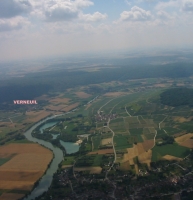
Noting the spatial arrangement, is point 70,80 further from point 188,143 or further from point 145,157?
point 145,157

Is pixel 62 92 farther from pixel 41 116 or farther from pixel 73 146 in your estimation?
pixel 73 146

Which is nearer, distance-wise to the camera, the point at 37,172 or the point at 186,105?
the point at 37,172

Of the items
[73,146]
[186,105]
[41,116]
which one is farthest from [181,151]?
[41,116]

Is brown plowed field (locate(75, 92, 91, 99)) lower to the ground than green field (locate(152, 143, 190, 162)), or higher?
lower

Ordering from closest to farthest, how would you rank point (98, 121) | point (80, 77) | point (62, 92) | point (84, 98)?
1. point (98, 121)
2. point (84, 98)
3. point (62, 92)
4. point (80, 77)

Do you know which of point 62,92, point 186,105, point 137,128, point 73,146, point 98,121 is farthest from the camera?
point 62,92

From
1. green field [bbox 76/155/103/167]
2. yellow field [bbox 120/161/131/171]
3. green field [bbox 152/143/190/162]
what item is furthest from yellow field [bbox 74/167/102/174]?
green field [bbox 152/143/190/162]

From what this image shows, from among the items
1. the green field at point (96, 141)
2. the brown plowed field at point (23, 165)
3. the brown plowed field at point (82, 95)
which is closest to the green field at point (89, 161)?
the green field at point (96, 141)

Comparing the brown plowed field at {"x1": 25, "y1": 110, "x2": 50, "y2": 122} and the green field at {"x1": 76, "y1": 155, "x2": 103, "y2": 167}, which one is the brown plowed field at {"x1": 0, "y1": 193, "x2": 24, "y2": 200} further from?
the brown plowed field at {"x1": 25, "y1": 110, "x2": 50, "y2": 122}
